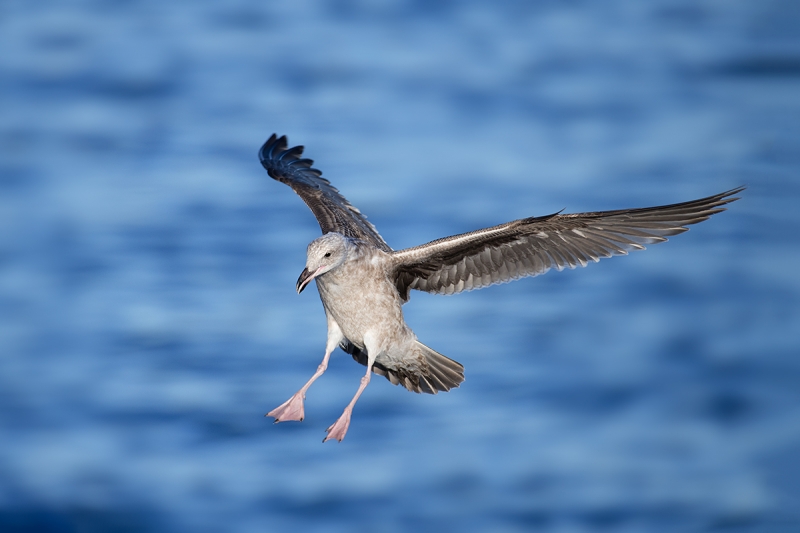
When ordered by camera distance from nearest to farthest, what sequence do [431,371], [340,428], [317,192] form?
[340,428] → [431,371] → [317,192]

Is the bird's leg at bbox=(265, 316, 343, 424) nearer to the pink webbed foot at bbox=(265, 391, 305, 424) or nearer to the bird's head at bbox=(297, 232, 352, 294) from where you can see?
the pink webbed foot at bbox=(265, 391, 305, 424)

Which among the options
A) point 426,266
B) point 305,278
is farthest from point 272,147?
point 305,278

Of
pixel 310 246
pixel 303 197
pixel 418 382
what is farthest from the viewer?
pixel 303 197

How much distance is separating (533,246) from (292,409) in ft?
8.35

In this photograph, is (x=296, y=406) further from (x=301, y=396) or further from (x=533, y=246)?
(x=533, y=246)

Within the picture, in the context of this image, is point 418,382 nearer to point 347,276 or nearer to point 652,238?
point 347,276

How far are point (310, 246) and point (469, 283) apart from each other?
5.54 feet

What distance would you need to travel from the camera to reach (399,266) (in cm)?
891

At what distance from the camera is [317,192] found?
1061cm

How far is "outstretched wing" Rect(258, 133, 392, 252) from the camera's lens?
31.8ft

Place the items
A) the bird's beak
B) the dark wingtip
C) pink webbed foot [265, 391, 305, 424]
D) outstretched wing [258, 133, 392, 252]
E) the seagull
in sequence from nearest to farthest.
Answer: the bird's beak, the seagull, pink webbed foot [265, 391, 305, 424], outstretched wing [258, 133, 392, 252], the dark wingtip

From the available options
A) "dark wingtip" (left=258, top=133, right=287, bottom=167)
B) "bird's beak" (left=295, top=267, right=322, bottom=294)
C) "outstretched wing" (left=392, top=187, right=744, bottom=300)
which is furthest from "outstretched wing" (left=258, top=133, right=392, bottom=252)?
"bird's beak" (left=295, top=267, right=322, bottom=294)

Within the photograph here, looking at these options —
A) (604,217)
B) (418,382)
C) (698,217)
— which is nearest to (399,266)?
(418,382)

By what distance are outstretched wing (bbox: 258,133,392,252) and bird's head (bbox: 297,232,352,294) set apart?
1073 mm
